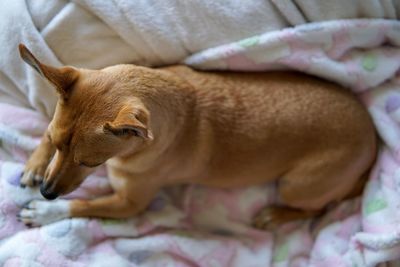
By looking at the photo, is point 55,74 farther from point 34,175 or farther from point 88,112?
point 34,175

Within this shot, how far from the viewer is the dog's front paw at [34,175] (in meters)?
2.41

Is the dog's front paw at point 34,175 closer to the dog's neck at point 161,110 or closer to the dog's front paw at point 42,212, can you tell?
the dog's front paw at point 42,212

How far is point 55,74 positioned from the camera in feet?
6.05

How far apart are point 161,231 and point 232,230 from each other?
40 cm

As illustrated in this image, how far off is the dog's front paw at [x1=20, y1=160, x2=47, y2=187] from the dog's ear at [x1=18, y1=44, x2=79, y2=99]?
69 centimetres

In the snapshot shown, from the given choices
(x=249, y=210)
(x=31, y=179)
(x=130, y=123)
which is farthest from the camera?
(x=249, y=210)

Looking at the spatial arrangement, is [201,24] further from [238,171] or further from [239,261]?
[239,261]

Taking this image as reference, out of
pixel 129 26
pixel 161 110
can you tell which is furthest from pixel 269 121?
pixel 129 26

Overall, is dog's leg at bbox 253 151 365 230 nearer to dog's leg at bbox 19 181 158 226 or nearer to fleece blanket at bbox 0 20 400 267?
fleece blanket at bbox 0 20 400 267

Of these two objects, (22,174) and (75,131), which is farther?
(22,174)

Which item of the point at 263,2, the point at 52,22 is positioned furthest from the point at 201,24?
the point at 52,22

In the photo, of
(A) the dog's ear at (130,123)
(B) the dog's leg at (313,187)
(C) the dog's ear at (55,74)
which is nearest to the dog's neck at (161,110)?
(A) the dog's ear at (130,123)

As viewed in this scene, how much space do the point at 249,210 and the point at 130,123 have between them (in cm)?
126

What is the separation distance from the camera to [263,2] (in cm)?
242
